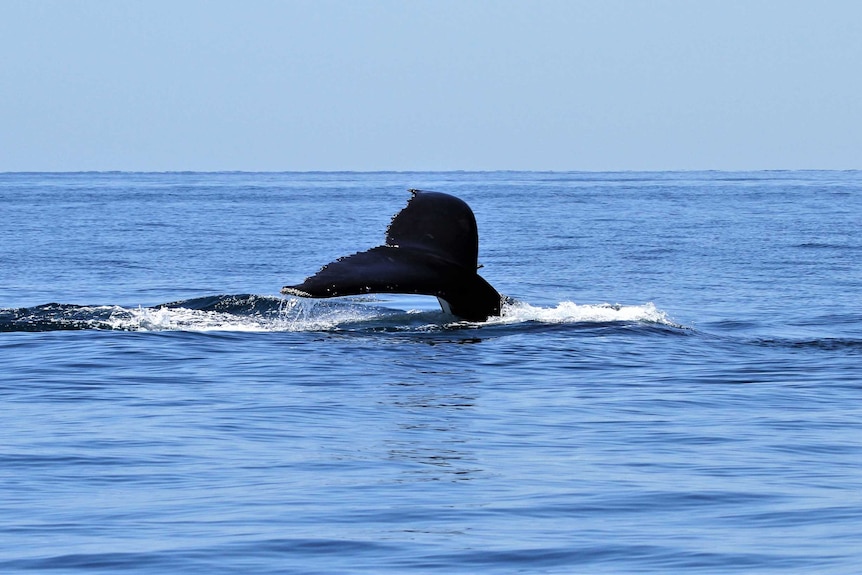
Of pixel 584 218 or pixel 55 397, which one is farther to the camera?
pixel 584 218

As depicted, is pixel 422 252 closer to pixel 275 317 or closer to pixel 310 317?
pixel 310 317

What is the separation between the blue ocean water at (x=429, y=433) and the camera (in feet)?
20.0

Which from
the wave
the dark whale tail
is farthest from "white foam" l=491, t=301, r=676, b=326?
the dark whale tail

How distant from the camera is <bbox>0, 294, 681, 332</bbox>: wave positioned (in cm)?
1398

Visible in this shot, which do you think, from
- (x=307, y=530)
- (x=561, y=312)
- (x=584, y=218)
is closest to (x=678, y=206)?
(x=584, y=218)

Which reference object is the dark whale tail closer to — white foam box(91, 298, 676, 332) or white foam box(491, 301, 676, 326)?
white foam box(91, 298, 676, 332)

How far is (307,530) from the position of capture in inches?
249

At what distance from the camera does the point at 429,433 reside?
886 cm

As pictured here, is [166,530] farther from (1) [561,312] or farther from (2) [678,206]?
(2) [678,206]

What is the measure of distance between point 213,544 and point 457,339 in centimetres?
696

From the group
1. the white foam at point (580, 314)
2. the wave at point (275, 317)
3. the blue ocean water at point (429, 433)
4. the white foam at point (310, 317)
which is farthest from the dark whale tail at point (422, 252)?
the white foam at point (580, 314)

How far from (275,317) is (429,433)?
20.0ft

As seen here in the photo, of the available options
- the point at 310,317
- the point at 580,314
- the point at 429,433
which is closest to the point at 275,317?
the point at 310,317

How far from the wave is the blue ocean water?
2.0 inches
